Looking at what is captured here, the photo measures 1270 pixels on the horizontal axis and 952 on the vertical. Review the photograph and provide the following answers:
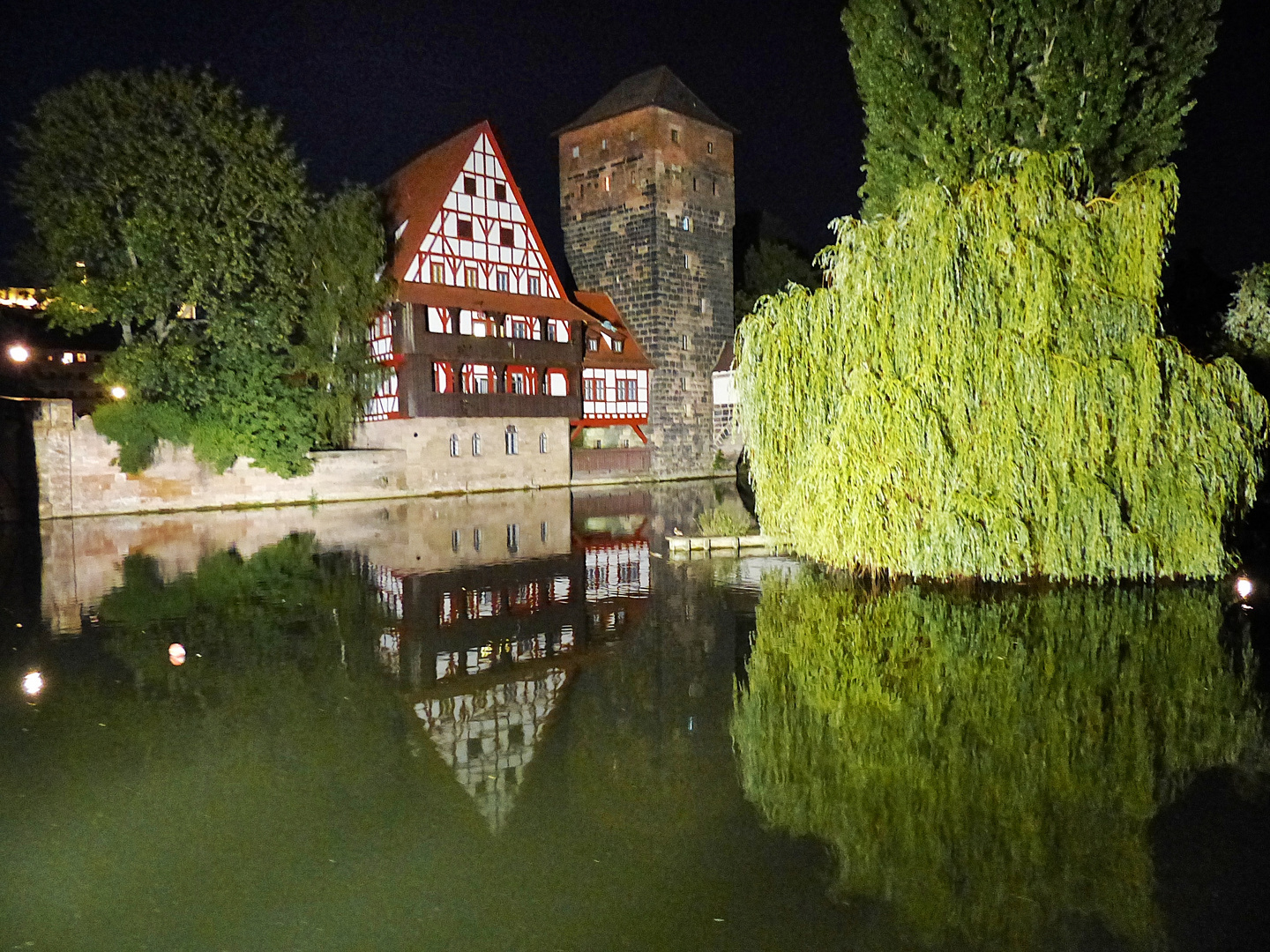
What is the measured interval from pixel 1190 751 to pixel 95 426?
25538mm

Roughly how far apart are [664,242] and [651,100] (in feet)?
18.9

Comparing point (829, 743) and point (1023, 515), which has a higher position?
point (1023, 515)

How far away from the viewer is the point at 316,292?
29.0m

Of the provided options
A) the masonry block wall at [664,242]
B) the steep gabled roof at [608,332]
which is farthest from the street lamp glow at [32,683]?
the masonry block wall at [664,242]

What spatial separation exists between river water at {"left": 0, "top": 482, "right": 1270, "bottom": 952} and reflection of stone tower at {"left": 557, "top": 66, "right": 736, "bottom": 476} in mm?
28874

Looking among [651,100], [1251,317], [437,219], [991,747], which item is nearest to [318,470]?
[437,219]

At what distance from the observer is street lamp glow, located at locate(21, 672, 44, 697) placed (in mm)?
7863

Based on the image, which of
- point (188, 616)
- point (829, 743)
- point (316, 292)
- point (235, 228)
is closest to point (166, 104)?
point (235, 228)

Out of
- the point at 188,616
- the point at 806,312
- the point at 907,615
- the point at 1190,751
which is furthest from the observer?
the point at 806,312

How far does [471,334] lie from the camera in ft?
105

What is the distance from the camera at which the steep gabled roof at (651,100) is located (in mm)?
38219

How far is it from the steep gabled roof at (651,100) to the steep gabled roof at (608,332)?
7.60 m

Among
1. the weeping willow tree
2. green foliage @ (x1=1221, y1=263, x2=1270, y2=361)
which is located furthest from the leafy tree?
green foliage @ (x1=1221, y1=263, x2=1270, y2=361)

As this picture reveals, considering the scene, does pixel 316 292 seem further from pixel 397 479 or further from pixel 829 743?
pixel 829 743
